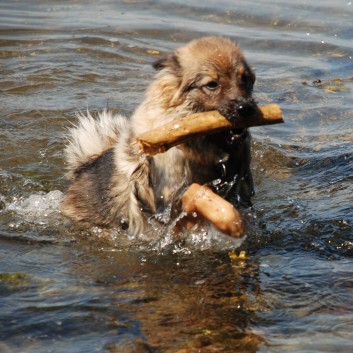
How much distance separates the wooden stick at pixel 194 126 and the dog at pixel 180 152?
0.06 metres

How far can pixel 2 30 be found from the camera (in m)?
9.98

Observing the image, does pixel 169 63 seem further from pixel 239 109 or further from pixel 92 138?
pixel 92 138

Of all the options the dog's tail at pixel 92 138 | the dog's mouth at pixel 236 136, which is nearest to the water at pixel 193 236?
the dog's tail at pixel 92 138

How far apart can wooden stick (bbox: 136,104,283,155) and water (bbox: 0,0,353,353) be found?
2.44 feet

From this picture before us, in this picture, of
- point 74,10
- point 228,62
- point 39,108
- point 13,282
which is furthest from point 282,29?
point 13,282

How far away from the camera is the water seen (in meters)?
3.71

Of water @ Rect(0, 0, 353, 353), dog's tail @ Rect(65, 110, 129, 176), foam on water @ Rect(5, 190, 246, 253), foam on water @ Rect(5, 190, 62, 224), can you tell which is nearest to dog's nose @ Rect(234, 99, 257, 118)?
foam on water @ Rect(5, 190, 246, 253)

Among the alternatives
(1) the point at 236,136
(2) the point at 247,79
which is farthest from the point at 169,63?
(1) the point at 236,136

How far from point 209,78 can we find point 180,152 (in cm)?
50

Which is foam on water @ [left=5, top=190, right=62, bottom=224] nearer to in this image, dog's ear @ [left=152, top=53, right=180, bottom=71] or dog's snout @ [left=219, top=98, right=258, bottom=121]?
dog's ear @ [left=152, top=53, right=180, bottom=71]

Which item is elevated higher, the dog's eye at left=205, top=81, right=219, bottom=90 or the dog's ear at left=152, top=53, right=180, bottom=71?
the dog's ear at left=152, top=53, right=180, bottom=71

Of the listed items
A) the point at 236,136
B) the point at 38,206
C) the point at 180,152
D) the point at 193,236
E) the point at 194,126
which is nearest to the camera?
the point at 194,126

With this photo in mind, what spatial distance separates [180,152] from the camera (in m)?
4.61

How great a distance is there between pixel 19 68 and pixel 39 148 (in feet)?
6.83
